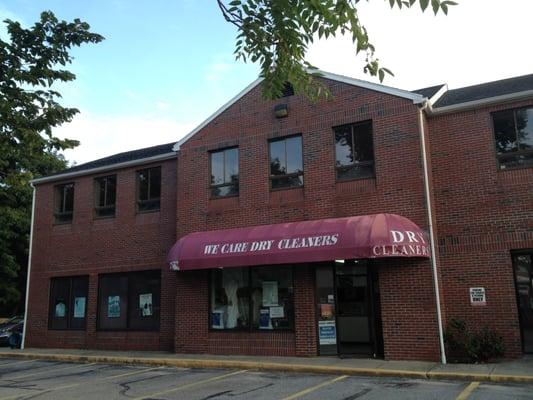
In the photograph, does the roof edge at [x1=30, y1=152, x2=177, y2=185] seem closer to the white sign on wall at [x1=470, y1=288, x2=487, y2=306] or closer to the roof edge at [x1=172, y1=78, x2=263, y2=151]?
the roof edge at [x1=172, y1=78, x2=263, y2=151]

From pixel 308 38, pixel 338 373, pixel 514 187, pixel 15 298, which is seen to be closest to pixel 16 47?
pixel 308 38

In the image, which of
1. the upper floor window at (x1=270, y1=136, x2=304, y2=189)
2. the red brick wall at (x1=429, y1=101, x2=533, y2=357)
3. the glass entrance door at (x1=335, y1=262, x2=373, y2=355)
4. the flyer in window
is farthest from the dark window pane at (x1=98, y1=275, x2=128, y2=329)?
the red brick wall at (x1=429, y1=101, x2=533, y2=357)

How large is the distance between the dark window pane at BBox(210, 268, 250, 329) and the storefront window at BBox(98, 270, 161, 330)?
2744mm

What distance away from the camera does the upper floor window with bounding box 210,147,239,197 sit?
16.9m

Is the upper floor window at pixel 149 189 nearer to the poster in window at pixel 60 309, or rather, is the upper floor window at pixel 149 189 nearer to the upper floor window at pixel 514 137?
the poster in window at pixel 60 309

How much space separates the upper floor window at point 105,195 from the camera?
20203mm

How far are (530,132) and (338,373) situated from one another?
7.85 metres

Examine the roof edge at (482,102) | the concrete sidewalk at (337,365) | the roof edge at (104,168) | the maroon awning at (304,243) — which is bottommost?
the concrete sidewalk at (337,365)

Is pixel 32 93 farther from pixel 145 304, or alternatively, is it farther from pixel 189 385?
pixel 145 304

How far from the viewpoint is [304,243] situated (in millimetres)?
14047

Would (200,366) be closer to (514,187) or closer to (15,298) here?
(514,187)

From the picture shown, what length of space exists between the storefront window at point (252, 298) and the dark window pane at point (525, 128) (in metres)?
7.04

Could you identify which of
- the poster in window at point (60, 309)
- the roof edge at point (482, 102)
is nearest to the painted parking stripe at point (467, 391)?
the roof edge at point (482, 102)

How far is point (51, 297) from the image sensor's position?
20672mm
